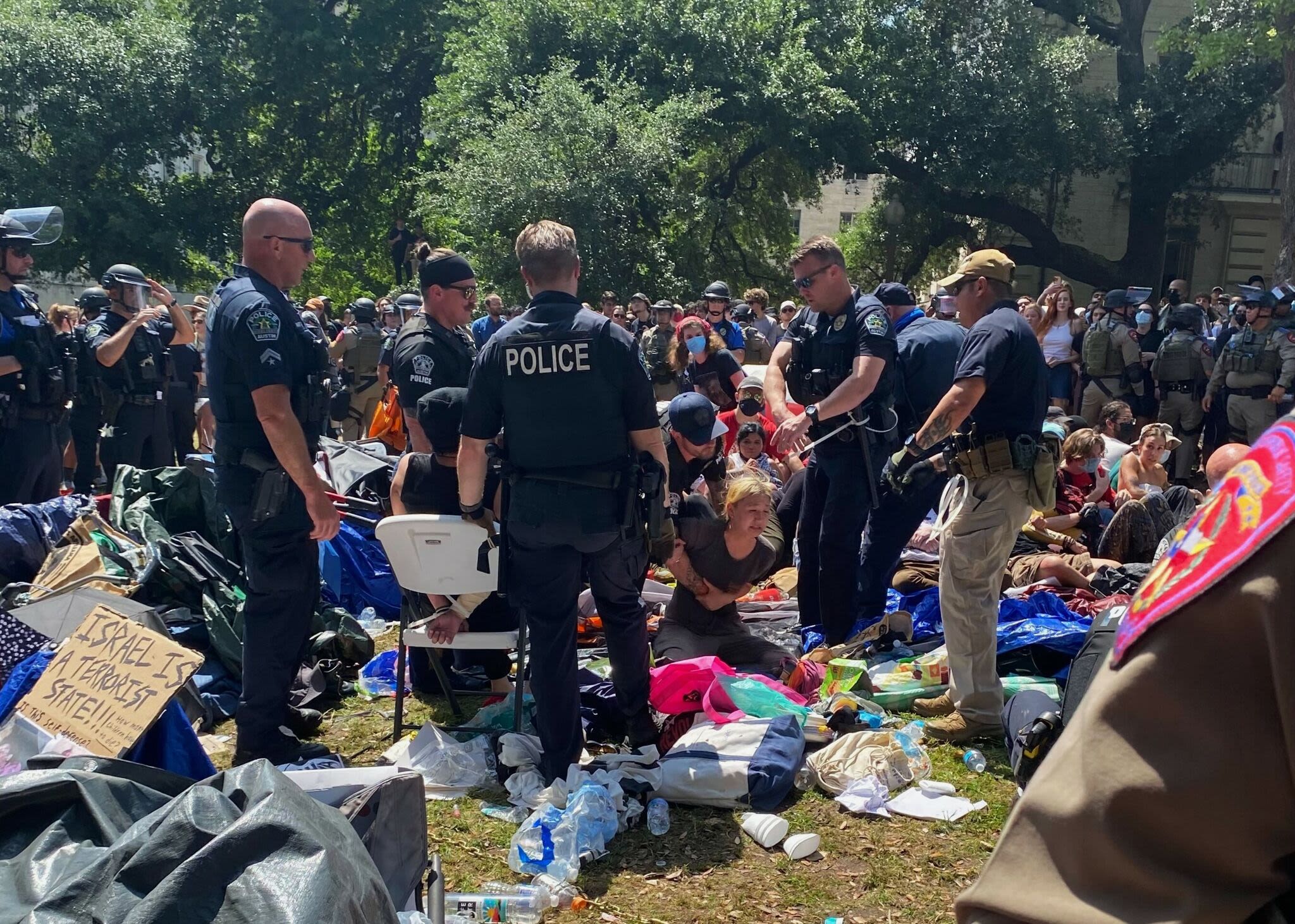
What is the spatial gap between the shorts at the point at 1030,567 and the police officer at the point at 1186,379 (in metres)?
5.56

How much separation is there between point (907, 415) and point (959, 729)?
5.67ft

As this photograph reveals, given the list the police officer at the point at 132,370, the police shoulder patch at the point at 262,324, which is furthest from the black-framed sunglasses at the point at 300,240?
the police officer at the point at 132,370

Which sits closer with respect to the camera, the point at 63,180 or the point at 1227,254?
the point at 63,180

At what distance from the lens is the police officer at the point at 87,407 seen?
308 inches

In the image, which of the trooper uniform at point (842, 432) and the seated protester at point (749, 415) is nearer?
the trooper uniform at point (842, 432)

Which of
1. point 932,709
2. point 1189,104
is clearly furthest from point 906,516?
point 1189,104

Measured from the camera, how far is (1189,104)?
22391mm

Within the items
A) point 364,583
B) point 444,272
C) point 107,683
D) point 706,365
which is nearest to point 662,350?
point 706,365

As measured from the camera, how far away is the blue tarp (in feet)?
21.2

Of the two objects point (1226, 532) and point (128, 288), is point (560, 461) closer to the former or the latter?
point (1226, 532)

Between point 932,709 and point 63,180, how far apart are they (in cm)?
2548

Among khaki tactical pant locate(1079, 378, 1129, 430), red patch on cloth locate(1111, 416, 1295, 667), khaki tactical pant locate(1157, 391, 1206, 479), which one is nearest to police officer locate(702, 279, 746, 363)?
khaki tactical pant locate(1079, 378, 1129, 430)

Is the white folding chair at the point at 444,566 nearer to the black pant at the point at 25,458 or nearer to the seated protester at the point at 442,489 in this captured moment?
→ the seated protester at the point at 442,489

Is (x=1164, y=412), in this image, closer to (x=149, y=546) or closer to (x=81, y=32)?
(x=149, y=546)
